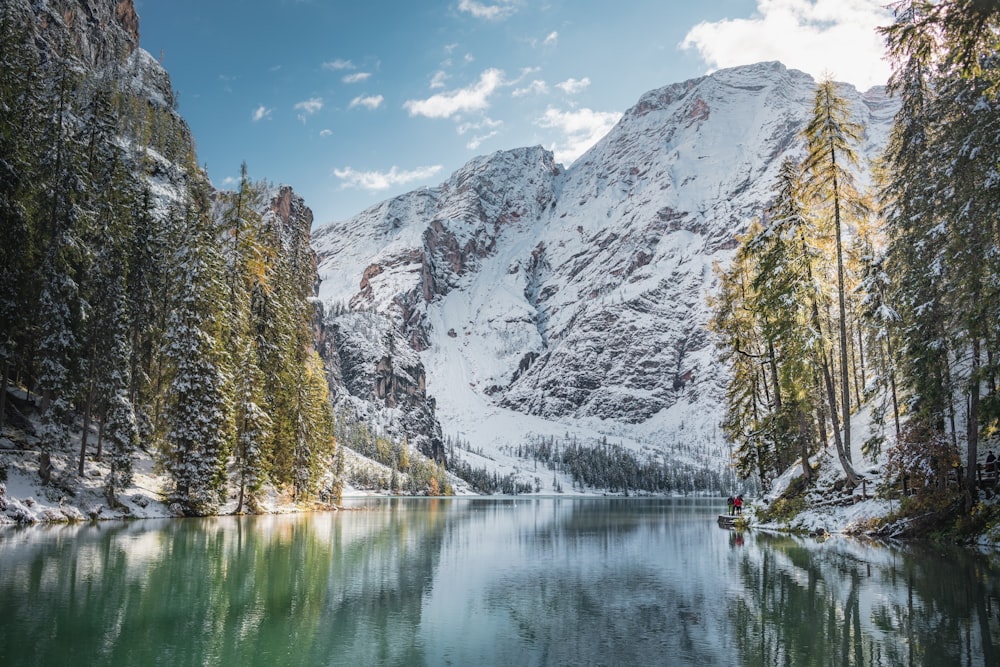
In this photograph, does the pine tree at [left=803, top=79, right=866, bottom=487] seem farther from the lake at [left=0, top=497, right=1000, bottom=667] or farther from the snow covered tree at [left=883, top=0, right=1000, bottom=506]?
the lake at [left=0, top=497, right=1000, bottom=667]

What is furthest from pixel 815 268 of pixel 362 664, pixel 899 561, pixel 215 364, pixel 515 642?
pixel 215 364

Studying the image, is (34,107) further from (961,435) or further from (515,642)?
(961,435)

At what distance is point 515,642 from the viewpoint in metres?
9.98

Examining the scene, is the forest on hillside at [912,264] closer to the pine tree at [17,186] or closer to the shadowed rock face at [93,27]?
the pine tree at [17,186]

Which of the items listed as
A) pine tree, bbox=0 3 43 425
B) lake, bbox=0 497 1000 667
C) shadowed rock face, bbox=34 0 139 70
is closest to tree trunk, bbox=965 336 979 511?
lake, bbox=0 497 1000 667

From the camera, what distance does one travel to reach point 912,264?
23453mm

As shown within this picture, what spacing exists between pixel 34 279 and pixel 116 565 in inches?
720

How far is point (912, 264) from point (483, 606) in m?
19.9

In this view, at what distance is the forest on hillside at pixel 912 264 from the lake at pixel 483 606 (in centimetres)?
513

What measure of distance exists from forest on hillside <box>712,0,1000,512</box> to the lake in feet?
16.8

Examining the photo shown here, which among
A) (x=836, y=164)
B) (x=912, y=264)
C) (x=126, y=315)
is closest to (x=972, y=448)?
(x=912, y=264)

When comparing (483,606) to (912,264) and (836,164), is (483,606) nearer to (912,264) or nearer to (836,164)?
(912,264)

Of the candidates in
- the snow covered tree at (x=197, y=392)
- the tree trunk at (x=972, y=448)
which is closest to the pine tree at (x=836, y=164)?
the tree trunk at (x=972, y=448)

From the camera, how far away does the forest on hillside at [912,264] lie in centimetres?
1839
